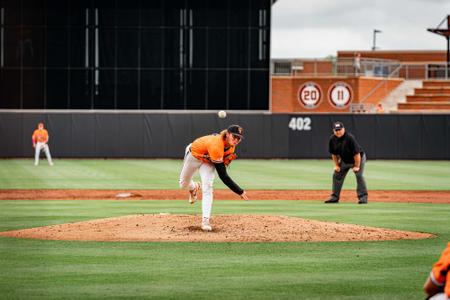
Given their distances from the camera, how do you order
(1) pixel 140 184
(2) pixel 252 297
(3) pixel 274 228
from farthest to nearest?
1. (1) pixel 140 184
2. (3) pixel 274 228
3. (2) pixel 252 297

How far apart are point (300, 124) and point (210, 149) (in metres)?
35.1

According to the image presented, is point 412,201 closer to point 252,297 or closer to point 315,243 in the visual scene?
point 315,243

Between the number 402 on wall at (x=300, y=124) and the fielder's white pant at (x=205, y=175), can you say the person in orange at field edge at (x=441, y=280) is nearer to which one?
the fielder's white pant at (x=205, y=175)

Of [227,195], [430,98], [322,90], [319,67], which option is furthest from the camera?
[319,67]

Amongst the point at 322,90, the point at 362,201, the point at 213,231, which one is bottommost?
the point at 362,201

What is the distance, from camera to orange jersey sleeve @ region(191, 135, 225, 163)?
43.4 feet

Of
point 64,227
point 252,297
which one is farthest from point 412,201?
point 252,297

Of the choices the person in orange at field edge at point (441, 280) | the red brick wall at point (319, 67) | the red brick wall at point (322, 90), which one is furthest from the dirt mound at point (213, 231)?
the red brick wall at point (319, 67)

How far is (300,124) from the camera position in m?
48.1

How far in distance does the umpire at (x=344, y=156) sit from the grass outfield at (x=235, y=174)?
258 inches

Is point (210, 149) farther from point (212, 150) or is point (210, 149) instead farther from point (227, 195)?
point (227, 195)

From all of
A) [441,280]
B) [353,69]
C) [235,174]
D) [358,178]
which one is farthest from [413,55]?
[441,280]

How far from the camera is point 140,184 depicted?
28891 mm

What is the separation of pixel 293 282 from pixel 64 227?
5.98 metres
